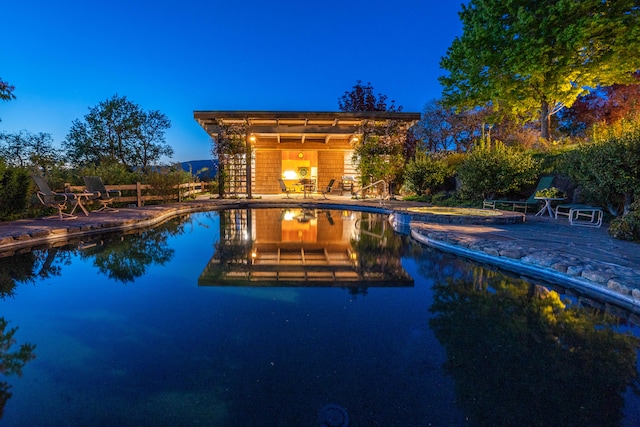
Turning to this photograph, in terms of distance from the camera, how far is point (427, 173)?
39.0 ft

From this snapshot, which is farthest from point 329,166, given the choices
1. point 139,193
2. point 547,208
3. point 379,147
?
point 547,208

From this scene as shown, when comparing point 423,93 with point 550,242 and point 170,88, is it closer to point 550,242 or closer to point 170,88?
point 170,88

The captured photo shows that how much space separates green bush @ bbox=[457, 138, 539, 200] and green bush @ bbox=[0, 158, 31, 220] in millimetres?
11494

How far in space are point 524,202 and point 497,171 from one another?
1.20m

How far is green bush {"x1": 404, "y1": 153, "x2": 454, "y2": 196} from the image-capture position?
38.7 feet

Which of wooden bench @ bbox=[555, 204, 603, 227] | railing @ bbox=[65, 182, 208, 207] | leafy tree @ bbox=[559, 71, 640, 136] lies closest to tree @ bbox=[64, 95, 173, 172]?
railing @ bbox=[65, 182, 208, 207]

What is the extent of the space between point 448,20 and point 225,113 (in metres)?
46.7

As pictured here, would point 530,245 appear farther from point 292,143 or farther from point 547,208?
point 292,143

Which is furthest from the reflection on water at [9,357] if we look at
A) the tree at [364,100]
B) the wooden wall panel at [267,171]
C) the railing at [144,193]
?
the tree at [364,100]

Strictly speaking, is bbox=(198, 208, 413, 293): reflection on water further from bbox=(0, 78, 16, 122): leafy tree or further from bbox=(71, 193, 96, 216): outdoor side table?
bbox=(0, 78, 16, 122): leafy tree

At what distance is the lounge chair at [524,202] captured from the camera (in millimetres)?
8145

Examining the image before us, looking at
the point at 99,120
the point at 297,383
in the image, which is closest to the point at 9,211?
the point at 297,383

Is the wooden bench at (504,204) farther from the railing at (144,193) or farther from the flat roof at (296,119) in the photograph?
the railing at (144,193)

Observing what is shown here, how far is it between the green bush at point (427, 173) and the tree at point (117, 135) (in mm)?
15379
